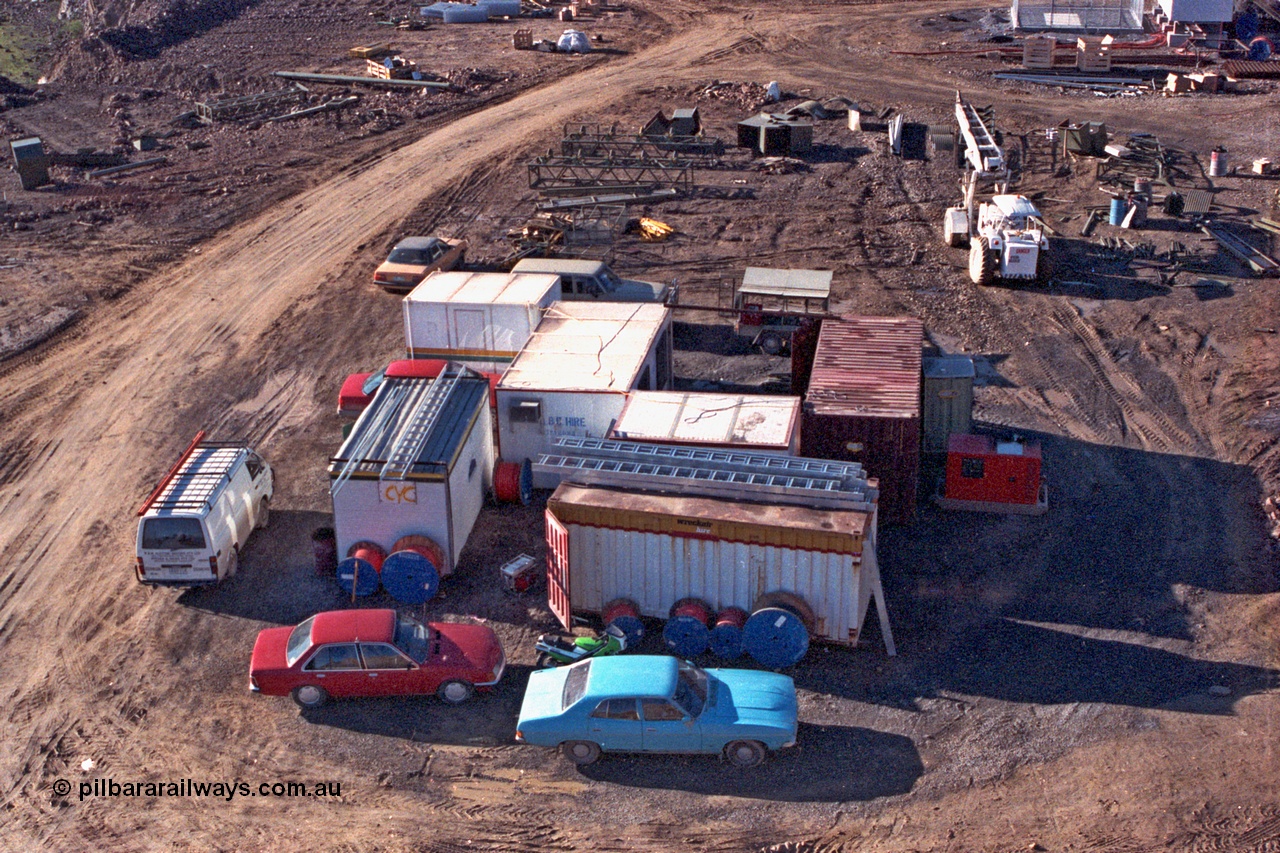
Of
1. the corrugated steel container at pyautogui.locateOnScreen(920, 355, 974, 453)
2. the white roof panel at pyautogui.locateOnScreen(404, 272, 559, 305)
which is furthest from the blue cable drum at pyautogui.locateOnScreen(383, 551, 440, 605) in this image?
the corrugated steel container at pyautogui.locateOnScreen(920, 355, 974, 453)

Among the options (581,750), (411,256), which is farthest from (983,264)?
(581,750)

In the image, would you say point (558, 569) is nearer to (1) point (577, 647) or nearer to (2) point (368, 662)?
(1) point (577, 647)

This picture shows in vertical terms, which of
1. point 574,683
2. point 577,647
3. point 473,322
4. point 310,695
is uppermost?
point 473,322

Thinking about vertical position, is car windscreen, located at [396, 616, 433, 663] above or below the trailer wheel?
Result: below

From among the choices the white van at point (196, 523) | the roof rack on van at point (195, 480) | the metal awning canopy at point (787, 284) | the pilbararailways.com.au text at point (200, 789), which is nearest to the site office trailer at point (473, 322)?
the metal awning canopy at point (787, 284)

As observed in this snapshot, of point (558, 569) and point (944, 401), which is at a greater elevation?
point (944, 401)

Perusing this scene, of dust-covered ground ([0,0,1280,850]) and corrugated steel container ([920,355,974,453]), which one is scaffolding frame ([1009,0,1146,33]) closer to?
dust-covered ground ([0,0,1280,850])
